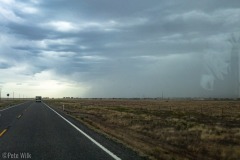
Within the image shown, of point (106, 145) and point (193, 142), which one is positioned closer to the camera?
point (106, 145)

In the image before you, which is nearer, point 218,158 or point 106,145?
point 218,158

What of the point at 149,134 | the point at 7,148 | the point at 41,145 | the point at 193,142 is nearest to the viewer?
the point at 7,148

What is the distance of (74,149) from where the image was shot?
10953 millimetres

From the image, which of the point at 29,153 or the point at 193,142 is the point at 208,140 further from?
the point at 29,153

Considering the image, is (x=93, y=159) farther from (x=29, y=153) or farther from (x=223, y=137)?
(x=223, y=137)

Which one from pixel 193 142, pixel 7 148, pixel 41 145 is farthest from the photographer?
pixel 193 142

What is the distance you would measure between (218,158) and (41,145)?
632cm

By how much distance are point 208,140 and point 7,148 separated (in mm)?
9319

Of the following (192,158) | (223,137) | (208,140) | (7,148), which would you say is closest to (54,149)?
(7,148)

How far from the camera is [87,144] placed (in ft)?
40.1

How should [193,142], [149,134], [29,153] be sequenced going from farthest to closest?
[149,134]
[193,142]
[29,153]

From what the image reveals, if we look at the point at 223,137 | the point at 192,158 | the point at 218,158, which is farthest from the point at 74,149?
the point at 223,137

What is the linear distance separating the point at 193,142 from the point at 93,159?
22.9ft

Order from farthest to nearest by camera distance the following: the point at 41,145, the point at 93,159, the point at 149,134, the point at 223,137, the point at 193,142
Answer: the point at 149,134
the point at 223,137
the point at 193,142
the point at 41,145
the point at 93,159
